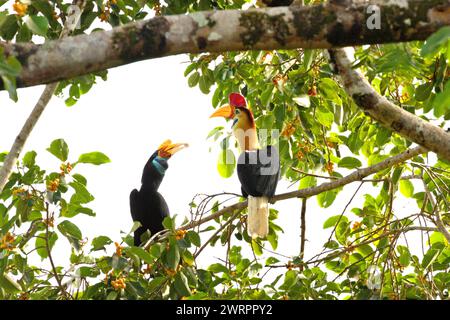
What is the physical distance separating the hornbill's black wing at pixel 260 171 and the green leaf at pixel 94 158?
3.63 feet

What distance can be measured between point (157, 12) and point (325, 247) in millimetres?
1629

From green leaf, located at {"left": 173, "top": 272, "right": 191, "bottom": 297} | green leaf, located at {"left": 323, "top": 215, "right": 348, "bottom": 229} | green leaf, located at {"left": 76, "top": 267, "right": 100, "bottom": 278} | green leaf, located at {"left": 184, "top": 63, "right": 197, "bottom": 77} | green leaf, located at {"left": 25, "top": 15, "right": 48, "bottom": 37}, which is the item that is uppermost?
Answer: green leaf, located at {"left": 184, "top": 63, "right": 197, "bottom": 77}

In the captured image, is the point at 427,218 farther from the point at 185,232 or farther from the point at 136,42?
the point at 136,42

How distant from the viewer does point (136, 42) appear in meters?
2.55

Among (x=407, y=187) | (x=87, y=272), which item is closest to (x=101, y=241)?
(x=87, y=272)

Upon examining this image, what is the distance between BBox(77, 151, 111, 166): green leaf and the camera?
13.1ft

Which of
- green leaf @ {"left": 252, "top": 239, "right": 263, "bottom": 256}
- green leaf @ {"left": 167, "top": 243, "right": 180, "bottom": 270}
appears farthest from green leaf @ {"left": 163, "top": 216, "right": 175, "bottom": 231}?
green leaf @ {"left": 252, "top": 239, "right": 263, "bottom": 256}

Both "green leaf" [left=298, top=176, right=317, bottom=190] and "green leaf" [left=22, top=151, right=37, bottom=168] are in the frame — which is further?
"green leaf" [left=298, top=176, right=317, bottom=190]

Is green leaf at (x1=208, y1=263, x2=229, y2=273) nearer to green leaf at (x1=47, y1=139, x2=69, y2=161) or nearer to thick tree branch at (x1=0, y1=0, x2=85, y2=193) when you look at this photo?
green leaf at (x1=47, y1=139, x2=69, y2=161)

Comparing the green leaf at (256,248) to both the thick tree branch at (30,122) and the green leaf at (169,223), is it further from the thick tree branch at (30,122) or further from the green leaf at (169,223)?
the thick tree branch at (30,122)

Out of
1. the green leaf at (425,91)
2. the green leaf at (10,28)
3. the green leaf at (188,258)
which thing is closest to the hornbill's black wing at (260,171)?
the green leaf at (188,258)

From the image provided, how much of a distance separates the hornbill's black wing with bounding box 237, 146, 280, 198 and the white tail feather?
5.0 inches
